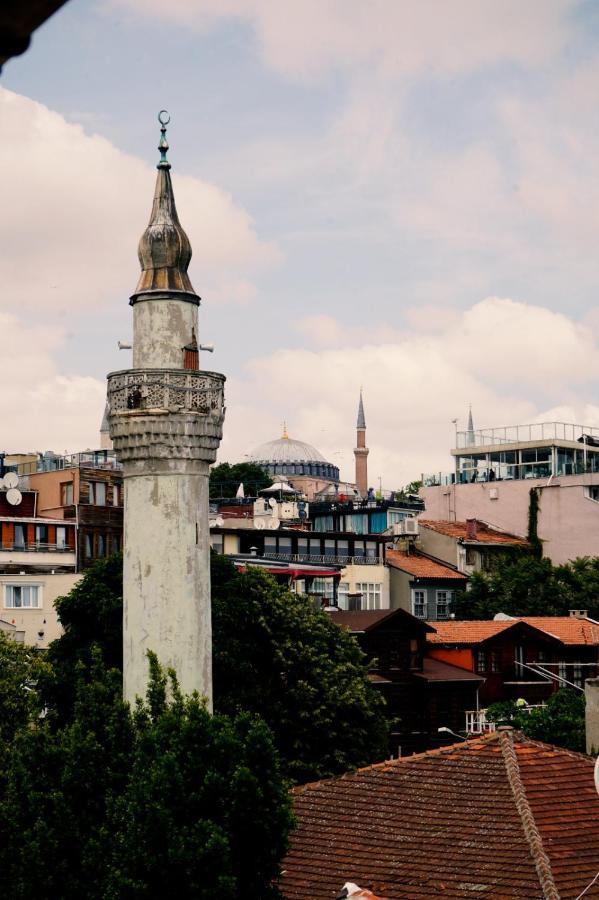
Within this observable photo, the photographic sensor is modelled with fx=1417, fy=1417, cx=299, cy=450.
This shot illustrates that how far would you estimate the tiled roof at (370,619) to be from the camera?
6588cm

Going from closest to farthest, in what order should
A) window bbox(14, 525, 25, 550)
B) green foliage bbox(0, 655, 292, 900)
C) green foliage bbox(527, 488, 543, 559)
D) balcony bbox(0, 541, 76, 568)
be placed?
1. green foliage bbox(0, 655, 292, 900)
2. balcony bbox(0, 541, 76, 568)
3. window bbox(14, 525, 25, 550)
4. green foliage bbox(527, 488, 543, 559)

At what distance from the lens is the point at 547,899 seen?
2166cm

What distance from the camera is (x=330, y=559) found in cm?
8675

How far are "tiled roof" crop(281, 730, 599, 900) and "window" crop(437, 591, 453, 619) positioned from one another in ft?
194

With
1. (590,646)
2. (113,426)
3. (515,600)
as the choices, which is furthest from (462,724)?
(113,426)

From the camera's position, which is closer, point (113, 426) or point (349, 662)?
point (113, 426)

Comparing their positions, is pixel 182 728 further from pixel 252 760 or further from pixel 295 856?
pixel 295 856

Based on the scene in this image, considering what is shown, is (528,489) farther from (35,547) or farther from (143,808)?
(143,808)

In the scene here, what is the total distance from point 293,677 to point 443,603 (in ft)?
127

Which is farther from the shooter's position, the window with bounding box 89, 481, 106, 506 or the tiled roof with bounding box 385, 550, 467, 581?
the tiled roof with bounding box 385, 550, 467, 581

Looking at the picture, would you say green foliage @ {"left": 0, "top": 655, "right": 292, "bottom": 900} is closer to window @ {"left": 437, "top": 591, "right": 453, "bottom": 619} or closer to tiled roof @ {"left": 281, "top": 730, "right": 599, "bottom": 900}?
tiled roof @ {"left": 281, "top": 730, "right": 599, "bottom": 900}

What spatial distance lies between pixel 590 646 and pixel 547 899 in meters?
51.7

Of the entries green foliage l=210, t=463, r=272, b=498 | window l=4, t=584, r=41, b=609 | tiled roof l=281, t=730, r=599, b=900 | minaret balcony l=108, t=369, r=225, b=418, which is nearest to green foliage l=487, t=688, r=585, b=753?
minaret balcony l=108, t=369, r=225, b=418

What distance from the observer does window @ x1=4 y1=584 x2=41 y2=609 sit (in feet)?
219
